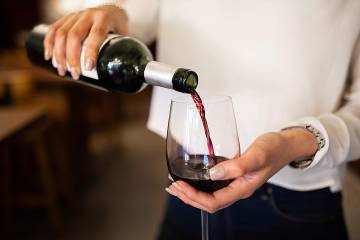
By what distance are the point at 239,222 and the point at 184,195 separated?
0.95 ft

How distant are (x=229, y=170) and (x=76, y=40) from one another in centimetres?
31

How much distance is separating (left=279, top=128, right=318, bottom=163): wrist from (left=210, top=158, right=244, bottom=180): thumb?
10 centimetres

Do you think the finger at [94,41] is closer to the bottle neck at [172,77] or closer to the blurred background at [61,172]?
the bottle neck at [172,77]

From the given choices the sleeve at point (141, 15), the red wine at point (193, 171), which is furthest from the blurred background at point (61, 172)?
the red wine at point (193, 171)

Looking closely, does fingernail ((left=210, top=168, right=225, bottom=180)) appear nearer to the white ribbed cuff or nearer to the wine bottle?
the wine bottle

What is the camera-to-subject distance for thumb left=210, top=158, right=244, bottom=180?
1.47 ft

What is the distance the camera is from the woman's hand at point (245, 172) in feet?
1.49

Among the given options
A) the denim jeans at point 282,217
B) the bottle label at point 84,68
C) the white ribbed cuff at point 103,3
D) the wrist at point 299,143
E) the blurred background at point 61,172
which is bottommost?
the blurred background at point 61,172

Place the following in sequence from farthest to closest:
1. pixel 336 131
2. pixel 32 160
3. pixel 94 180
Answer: pixel 94 180 < pixel 32 160 < pixel 336 131

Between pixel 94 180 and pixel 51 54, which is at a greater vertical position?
pixel 51 54

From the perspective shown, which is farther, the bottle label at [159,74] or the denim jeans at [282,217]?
the denim jeans at [282,217]

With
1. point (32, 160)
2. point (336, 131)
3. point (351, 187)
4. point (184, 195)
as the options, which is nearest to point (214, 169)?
point (184, 195)

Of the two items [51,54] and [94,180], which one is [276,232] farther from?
[94,180]

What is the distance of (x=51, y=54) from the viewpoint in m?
0.62
